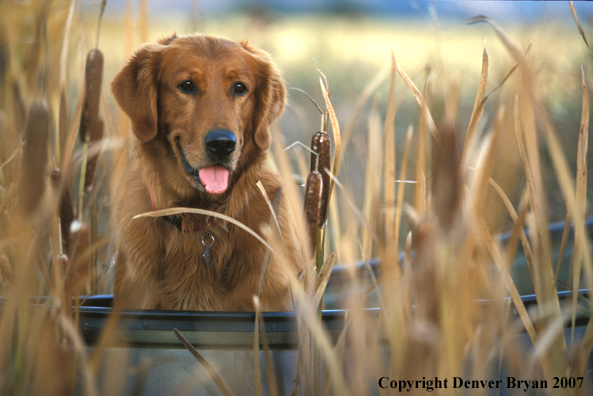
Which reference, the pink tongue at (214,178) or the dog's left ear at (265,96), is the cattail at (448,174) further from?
the dog's left ear at (265,96)

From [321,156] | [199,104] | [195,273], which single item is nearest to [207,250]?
[195,273]

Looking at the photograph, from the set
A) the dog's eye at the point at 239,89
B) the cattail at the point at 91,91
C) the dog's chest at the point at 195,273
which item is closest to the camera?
the cattail at the point at 91,91

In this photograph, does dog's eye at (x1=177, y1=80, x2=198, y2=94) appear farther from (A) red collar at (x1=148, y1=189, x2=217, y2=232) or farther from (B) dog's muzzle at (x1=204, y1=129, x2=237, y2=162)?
(A) red collar at (x1=148, y1=189, x2=217, y2=232)

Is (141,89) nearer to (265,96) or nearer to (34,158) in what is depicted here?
(265,96)

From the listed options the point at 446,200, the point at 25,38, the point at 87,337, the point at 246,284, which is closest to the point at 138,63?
the point at 25,38

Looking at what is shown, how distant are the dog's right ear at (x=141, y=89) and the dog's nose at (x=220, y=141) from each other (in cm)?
29

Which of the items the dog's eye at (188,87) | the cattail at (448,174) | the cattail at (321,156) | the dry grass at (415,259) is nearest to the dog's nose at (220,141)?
the dog's eye at (188,87)

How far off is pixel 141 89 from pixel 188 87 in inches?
8.0

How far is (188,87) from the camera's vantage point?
1731mm

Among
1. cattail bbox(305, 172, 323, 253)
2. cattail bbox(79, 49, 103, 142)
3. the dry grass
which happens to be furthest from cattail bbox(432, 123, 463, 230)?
cattail bbox(79, 49, 103, 142)

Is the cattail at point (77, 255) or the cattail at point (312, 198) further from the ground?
the cattail at point (312, 198)

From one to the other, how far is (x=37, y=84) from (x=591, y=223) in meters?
2.84

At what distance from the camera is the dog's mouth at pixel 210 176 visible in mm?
1637

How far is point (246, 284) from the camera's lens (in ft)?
5.45
